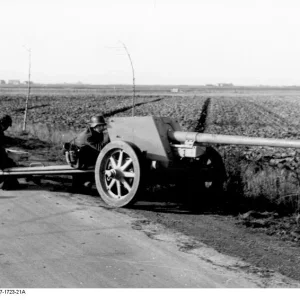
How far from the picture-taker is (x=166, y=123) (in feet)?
27.3

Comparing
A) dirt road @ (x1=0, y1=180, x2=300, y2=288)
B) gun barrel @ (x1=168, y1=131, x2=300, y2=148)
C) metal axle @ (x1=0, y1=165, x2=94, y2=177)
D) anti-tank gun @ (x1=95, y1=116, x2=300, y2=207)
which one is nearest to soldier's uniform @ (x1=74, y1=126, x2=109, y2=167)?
metal axle @ (x1=0, y1=165, x2=94, y2=177)

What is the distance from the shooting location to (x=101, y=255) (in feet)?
18.5

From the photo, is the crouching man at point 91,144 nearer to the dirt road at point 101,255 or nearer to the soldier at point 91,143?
the soldier at point 91,143

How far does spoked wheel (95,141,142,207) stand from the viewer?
7652 millimetres

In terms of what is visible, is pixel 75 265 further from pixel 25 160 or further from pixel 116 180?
pixel 25 160

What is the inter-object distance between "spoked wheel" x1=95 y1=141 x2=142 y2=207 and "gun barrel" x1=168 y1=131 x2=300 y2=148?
755mm

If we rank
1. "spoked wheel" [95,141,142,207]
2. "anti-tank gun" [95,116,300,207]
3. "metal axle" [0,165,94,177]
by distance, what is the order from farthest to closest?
"metal axle" [0,165,94,177] → "anti-tank gun" [95,116,300,207] → "spoked wheel" [95,141,142,207]

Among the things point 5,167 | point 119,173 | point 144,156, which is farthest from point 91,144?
point 5,167

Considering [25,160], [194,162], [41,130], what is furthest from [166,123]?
[41,130]

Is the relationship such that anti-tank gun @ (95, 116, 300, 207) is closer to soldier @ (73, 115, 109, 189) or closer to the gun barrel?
the gun barrel

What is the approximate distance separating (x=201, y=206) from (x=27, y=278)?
3719mm

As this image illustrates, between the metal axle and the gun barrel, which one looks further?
the metal axle

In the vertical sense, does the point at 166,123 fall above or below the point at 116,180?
above

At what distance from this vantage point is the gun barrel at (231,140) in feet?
23.1
